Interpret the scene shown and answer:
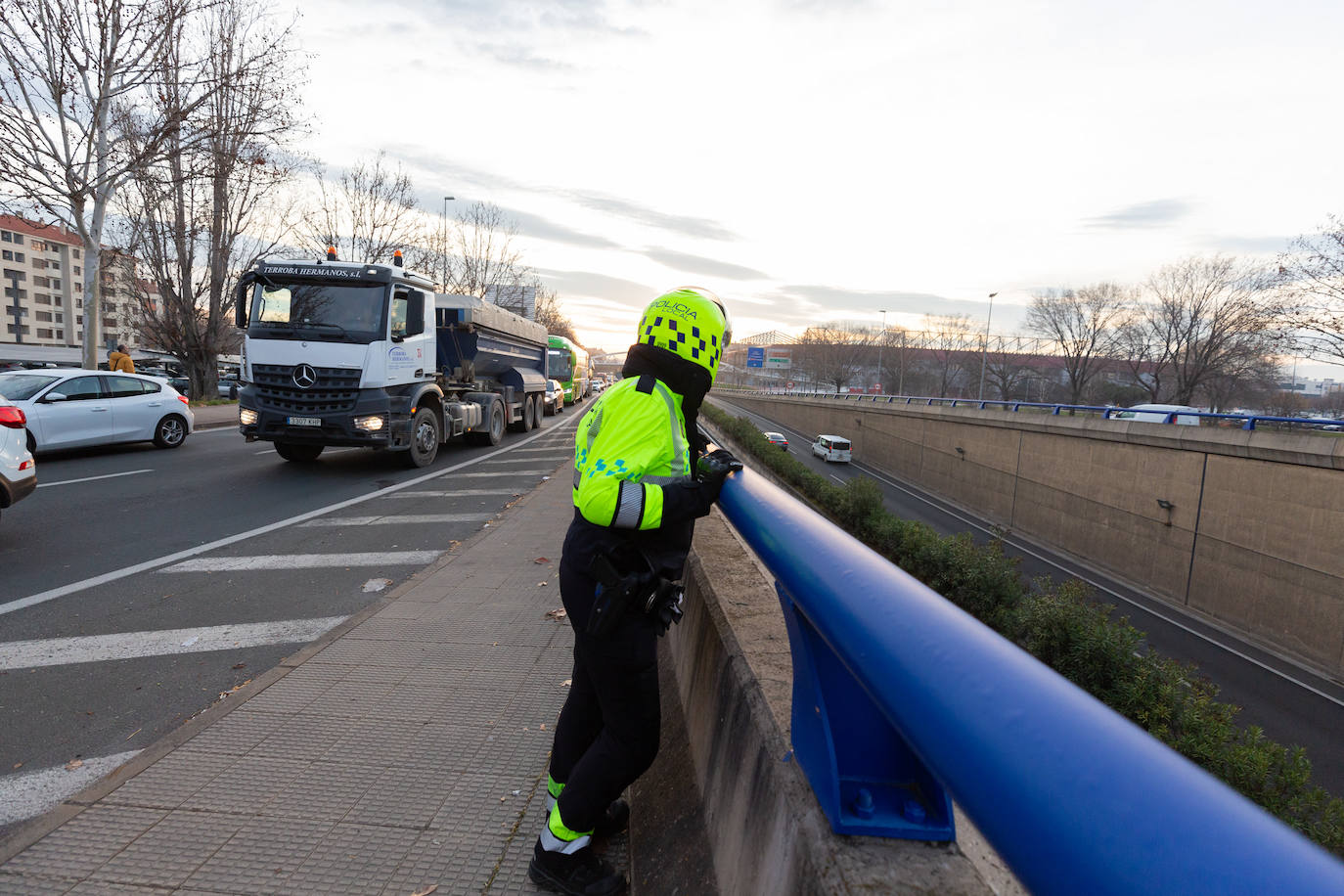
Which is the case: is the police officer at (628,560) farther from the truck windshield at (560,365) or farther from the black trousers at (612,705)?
the truck windshield at (560,365)

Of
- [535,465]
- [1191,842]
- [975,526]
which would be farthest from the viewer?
[975,526]

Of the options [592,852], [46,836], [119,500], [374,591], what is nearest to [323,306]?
[119,500]

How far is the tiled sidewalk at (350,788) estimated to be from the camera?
2639 mm

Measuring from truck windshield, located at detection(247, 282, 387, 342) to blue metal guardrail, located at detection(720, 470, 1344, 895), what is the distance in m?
11.9

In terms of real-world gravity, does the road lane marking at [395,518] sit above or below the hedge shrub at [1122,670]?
above

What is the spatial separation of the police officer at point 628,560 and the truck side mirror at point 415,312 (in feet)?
36.8

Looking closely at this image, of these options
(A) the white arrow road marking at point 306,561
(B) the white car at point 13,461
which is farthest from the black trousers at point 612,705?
(B) the white car at point 13,461

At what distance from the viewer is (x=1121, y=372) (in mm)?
66125

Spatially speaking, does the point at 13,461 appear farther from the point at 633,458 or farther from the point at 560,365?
the point at 560,365

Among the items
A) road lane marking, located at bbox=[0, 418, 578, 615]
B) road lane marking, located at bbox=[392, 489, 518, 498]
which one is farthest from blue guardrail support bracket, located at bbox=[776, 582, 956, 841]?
road lane marking, located at bbox=[392, 489, 518, 498]

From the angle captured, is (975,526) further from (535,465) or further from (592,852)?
(592,852)

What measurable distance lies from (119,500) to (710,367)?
390 inches

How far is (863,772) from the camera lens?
1.65 meters

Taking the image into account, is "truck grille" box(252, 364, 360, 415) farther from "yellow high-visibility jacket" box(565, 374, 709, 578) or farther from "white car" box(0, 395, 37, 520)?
"yellow high-visibility jacket" box(565, 374, 709, 578)
